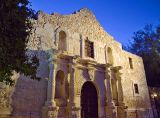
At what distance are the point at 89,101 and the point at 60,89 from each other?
7.67ft

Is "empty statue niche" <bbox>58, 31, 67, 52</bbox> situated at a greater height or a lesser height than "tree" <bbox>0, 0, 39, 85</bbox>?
greater

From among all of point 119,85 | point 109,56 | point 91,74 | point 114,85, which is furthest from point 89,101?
point 109,56

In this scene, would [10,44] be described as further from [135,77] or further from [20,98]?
[135,77]

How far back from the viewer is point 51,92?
366 inches

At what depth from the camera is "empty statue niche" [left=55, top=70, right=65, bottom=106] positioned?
994cm

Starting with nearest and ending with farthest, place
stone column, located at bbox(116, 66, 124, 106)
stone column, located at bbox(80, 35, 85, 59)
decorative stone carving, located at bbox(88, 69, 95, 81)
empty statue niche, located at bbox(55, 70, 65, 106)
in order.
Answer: empty statue niche, located at bbox(55, 70, 65, 106)
decorative stone carving, located at bbox(88, 69, 95, 81)
stone column, located at bbox(80, 35, 85, 59)
stone column, located at bbox(116, 66, 124, 106)

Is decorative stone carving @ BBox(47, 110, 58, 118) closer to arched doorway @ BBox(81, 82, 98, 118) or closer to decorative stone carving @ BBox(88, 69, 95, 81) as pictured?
arched doorway @ BBox(81, 82, 98, 118)

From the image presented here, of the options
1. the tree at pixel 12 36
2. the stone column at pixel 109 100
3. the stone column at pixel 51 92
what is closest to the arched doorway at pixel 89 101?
the stone column at pixel 109 100

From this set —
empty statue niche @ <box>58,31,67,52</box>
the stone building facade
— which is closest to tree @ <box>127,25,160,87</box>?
the stone building facade

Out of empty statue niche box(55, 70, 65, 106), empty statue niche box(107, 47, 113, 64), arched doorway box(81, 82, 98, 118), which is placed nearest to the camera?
empty statue niche box(55, 70, 65, 106)

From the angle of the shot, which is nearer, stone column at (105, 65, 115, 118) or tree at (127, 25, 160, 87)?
stone column at (105, 65, 115, 118)

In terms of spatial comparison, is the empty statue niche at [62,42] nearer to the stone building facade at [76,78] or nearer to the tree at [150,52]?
the stone building facade at [76,78]

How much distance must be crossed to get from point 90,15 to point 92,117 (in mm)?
8095

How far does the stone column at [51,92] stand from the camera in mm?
8852
